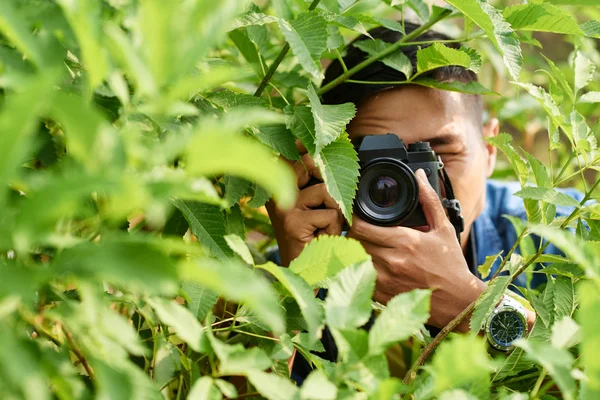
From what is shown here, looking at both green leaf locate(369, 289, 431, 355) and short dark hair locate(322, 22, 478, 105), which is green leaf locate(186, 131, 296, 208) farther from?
short dark hair locate(322, 22, 478, 105)

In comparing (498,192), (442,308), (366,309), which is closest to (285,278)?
(366,309)

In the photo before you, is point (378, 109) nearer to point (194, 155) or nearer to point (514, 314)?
point (514, 314)

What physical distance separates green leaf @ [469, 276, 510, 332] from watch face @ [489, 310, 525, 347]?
21cm

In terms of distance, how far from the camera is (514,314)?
0.83 m

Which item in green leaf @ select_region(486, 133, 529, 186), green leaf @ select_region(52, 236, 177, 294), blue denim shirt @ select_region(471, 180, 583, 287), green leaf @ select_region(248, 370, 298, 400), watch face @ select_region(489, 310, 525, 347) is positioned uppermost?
green leaf @ select_region(52, 236, 177, 294)

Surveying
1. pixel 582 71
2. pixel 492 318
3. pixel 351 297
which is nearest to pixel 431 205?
pixel 492 318

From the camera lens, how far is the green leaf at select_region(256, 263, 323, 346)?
1.40 ft

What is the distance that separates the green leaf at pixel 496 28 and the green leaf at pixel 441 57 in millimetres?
57

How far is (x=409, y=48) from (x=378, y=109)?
198 mm

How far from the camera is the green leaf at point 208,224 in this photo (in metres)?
0.62

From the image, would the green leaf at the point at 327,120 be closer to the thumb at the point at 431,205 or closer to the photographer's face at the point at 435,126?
the thumb at the point at 431,205

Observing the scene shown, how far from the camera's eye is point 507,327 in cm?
83

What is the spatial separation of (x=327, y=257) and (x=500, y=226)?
118cm

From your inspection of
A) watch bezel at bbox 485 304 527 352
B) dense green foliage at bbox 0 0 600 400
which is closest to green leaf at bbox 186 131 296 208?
dense green foliage at bbox 0 0 600 400
